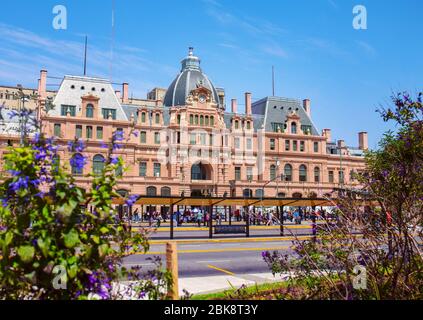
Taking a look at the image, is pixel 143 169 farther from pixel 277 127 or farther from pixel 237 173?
pixel 277 127

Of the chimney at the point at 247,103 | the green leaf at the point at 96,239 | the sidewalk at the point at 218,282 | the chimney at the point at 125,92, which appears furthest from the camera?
the chimney at the point at 247,103

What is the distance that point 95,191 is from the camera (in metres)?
4.89

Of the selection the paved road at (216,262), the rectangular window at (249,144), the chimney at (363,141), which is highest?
the chimney at (363,141)

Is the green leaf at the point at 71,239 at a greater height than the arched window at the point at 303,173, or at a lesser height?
lesser

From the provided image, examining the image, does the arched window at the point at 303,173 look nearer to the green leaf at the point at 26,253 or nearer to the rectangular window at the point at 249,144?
the rectangular window at the point at 249,144

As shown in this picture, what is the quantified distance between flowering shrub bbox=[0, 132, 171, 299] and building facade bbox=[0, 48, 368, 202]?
179ft

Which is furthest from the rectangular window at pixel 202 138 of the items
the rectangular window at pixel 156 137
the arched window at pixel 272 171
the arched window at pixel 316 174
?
the arched window at pixel 316 174

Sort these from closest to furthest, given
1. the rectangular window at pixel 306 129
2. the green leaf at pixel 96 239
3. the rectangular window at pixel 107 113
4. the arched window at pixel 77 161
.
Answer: the green leaf at pixel 96 239 → the arched window at pixel 77 161 → the rectangular window at pixel 107 113 → the rectangular window at pixel 306 129

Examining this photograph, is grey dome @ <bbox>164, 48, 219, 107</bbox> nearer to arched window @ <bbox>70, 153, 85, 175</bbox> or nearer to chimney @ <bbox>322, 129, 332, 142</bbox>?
chimney @ <bbox>322, 129, 332, 142</bbox>

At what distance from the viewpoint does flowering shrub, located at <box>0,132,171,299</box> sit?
461 cm

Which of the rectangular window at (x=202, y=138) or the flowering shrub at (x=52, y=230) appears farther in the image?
the rectangular window at (x=202, y=138)

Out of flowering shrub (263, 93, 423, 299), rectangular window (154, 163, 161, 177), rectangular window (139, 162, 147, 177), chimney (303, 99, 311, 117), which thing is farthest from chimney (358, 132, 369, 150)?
flowering shrub (263, 93, 423, 299)

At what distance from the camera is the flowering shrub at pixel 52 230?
4.61m
